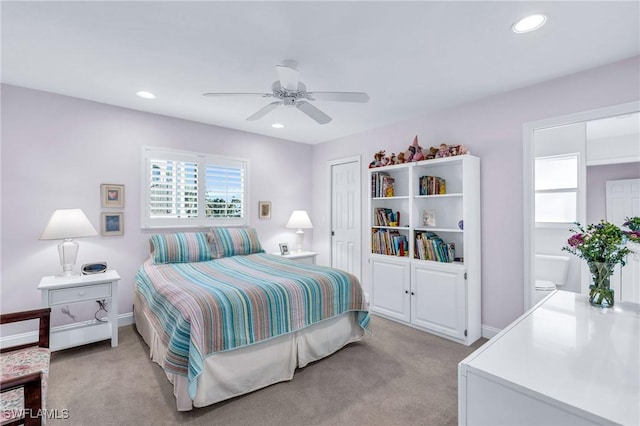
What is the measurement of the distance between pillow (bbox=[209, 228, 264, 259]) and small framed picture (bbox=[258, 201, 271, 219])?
58 centimetres

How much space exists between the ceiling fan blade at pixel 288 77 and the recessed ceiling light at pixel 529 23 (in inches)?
58.2

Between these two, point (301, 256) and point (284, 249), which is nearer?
point (301, 256)

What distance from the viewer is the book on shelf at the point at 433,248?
10.5ft

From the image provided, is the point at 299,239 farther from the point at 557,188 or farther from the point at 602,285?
the point at 602,285

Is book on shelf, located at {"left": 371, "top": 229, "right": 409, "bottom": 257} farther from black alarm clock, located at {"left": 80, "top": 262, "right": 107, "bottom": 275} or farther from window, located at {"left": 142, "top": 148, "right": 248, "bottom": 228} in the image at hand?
black alarm clock, located at {"left": 80, "top": 262, "right": 107, "bottom": 275}

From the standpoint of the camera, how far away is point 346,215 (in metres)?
4.72

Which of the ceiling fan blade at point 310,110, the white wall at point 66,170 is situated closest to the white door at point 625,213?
the ceiling fan blade at point 310,110

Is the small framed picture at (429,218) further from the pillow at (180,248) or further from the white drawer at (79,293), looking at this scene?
the white drawer at (79,293)

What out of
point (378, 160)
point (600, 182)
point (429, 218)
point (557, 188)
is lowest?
point (429, 218)

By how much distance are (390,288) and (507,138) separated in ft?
6.83

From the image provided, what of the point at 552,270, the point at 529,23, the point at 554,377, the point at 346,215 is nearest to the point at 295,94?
the point at 529,23

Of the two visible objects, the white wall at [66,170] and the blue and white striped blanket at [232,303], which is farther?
the white wall at [66,170]

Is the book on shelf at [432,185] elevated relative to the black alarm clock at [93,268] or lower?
elevated

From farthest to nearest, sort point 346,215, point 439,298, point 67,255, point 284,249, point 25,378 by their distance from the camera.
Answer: point 346,215 → point 284,249 → point 439,298 → point 67,255 → point 25,378
